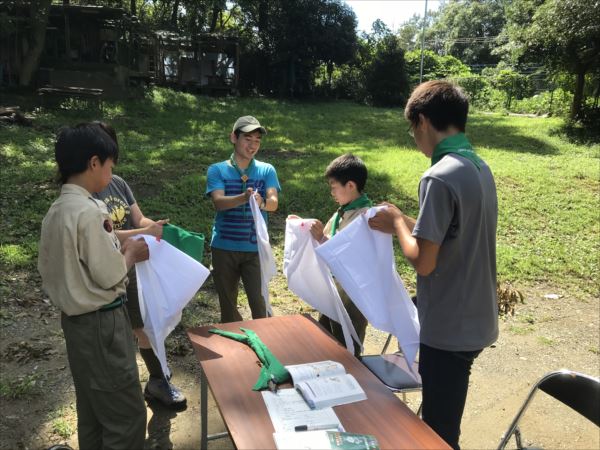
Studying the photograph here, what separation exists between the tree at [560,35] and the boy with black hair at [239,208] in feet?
40.3

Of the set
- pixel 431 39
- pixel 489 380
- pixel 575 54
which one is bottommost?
pixel 489 380

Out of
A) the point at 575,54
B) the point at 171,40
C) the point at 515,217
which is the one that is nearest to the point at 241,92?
the point at 171,40

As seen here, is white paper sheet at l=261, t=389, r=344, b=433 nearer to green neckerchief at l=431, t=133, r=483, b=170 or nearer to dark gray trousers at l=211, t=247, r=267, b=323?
green neckerchief at l=431, t=133, r=483, b=170

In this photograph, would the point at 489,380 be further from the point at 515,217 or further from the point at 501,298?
the point at 515,217

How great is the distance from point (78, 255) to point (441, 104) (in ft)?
4.86

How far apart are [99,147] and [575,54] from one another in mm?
15269

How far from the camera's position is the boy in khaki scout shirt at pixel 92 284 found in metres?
1.82

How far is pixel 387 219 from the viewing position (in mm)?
2143

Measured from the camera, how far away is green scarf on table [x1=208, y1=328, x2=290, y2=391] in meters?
1.94

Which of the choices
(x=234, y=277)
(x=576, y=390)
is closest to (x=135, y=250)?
(x=234, y=277)

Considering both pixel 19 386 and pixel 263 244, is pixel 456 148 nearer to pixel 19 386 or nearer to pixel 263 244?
pixel 263 244

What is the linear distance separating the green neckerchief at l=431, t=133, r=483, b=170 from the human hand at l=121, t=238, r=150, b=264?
4.45ft

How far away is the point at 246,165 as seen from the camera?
10.6 ft

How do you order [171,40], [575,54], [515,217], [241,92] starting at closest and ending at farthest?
1. [515,217]
2. [575,54]
3. [171,40]
4. [241,92]
